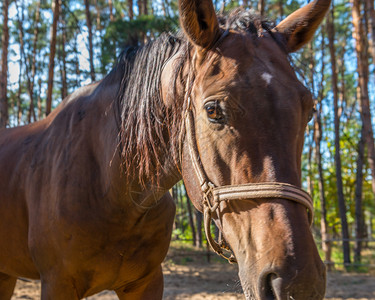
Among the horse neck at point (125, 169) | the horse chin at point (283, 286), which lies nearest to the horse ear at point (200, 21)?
the horse neck at point (125, 169)

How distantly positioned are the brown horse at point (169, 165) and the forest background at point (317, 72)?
15.1 ft

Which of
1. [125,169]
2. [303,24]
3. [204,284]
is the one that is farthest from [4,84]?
[303,24]

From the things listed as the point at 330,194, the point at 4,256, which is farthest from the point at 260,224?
the point at 330,194

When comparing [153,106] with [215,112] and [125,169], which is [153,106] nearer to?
[125,169]

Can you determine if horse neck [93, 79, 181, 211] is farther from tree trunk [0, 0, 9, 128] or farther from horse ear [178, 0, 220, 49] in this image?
tree trunk [0, 0, 9, 128]

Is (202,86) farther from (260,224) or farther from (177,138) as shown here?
(260,224)

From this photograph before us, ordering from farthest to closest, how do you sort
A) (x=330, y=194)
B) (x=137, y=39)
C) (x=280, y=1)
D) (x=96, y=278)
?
(x=330, y=194)
(x=280, y=1)
(x=137, y=39)
(x=96, y=278)

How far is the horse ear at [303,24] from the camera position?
6.12ft

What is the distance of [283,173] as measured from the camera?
1.40 meters

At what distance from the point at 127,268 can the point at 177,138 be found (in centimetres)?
98

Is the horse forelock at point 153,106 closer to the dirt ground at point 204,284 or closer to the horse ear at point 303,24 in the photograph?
the horse ear at point 303,24

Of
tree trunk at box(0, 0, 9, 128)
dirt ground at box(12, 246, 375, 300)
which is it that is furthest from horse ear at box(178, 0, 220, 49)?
tree trunk at box(0, 0, 9, 128)

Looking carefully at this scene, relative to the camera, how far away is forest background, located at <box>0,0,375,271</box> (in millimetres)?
9227

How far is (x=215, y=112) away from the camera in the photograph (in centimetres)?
154
